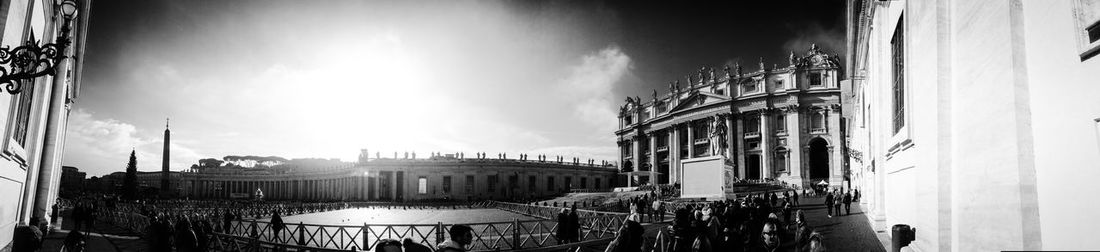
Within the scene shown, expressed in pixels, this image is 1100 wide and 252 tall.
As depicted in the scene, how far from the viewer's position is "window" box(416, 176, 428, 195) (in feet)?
194

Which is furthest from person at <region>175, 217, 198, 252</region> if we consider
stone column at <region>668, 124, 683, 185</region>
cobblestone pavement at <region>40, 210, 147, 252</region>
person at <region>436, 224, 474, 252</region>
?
stone column at <region>668, 124, 683, 185</region>

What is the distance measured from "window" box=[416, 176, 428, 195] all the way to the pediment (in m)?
31.6

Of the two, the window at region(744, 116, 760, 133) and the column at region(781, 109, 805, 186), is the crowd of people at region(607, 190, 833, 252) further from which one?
the window at region(744, 116, 760, 133)

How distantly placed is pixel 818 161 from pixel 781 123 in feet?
17.0

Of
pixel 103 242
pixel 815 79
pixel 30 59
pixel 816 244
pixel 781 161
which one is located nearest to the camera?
pixel 30 59

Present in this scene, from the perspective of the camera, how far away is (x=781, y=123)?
52.9 m

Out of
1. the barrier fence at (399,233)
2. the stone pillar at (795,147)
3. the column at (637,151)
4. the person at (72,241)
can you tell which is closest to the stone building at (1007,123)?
the barrier fence at (399,233)

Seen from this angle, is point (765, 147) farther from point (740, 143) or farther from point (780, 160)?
point (740, 143)

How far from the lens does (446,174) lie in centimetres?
5950

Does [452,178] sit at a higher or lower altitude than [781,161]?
lower

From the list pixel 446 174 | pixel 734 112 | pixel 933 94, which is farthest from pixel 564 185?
pixel 933 94

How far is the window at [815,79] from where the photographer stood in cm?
5116

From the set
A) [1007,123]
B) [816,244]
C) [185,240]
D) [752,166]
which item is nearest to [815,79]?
[752,166]

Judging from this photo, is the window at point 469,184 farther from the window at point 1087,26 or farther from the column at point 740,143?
the window at point 1087,26
